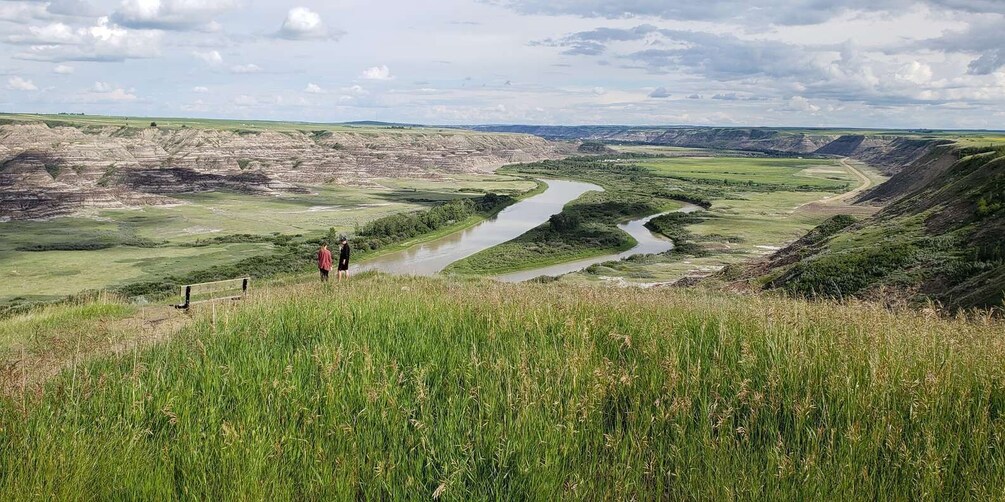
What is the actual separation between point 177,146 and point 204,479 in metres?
135

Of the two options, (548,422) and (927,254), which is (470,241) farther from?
(548,422)

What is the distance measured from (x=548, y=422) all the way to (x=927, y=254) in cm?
2640

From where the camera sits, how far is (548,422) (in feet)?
13.9

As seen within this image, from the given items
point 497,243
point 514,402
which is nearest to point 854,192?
point 497,243

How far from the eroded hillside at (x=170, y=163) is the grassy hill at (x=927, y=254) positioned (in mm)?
81681

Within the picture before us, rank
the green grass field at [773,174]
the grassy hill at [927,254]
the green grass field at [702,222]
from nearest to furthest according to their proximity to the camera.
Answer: the grassy hill at [927,254] < the green grass field at [702,222] < the green grass field at [773,174]

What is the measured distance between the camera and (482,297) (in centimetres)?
859

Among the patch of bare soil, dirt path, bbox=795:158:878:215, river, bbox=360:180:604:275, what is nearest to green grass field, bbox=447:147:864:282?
dirt path, bbox=795:158:878:215

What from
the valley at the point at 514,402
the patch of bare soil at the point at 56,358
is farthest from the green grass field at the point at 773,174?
the patch of bare soil at the point at 56,358

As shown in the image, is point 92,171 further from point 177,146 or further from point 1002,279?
point 1002,279

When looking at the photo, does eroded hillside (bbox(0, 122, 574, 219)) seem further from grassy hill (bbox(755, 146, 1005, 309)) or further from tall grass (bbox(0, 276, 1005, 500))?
tall grass (bbox(0, 276, 1005, 500))

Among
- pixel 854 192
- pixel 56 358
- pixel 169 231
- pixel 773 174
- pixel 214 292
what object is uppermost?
pixel 56 358

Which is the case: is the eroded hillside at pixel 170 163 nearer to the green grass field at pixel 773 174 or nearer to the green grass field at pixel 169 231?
the green grass field at pixel 169 231

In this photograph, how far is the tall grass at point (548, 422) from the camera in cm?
379
